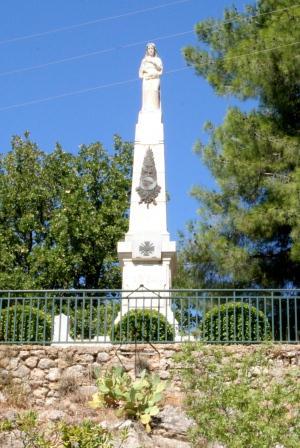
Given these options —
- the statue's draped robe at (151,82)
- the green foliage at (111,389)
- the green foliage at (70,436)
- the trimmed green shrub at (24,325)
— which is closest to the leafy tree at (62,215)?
the statue's draped robe at (151,82)

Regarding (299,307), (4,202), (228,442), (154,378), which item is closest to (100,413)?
(154,378)

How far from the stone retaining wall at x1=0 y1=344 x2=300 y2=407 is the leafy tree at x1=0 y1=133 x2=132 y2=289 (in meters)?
12.1

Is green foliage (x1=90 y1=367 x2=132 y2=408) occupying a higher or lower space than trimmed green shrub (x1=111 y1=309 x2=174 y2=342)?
lower

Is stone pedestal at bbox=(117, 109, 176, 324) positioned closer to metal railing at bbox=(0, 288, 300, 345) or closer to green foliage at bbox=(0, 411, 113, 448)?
metal railing at bbox=(0, 288, 300, 345)

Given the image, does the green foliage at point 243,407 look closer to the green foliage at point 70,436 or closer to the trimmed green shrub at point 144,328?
the green foliage at point 70,436

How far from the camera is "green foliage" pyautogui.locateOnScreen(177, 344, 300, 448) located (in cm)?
851

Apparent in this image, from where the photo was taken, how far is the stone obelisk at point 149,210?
16.2 meters

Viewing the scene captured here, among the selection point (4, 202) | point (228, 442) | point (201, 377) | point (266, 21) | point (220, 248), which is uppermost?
point (266, 21)

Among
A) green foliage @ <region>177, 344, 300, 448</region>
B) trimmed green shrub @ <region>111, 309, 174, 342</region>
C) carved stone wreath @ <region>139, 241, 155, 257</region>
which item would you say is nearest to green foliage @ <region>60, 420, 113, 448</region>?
green foliage @ <region>177, 344, 300, 448</region>

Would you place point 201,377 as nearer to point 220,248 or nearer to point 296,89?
point 220,248

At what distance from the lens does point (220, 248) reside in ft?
62.1

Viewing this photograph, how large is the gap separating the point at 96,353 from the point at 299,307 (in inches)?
175

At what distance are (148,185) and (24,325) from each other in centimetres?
433

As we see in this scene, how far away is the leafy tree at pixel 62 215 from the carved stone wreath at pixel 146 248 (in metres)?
9.56
